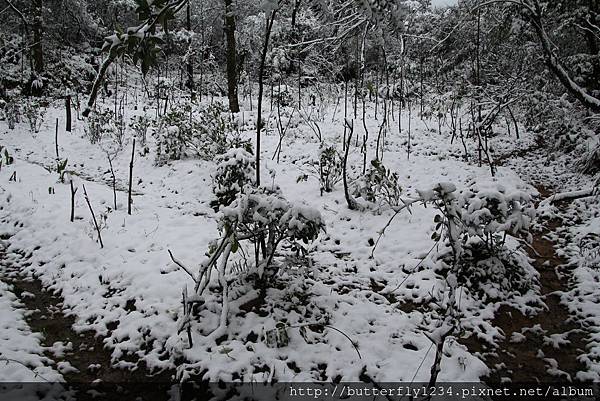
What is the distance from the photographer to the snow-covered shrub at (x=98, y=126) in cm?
940

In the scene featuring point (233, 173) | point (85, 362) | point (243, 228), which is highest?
point (233, 173)

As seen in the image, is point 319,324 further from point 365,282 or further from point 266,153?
point 266,153

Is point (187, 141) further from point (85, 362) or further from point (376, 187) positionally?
point (85, 362)

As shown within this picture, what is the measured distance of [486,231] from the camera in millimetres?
3848

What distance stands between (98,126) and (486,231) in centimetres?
925

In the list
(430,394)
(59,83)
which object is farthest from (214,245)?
(59,83)

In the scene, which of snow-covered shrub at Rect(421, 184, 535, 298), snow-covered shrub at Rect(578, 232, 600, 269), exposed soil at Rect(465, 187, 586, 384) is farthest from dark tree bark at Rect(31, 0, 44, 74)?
snow-covered shrub at Rect(578, 232, 600, 269)

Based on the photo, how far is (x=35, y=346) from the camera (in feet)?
11.0

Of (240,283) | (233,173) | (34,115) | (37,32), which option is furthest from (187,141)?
(37,32)

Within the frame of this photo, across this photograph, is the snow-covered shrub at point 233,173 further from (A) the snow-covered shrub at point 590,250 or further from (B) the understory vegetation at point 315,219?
(A) the snow-covered shrub at point 590,250

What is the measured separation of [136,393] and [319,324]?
160 centimetres

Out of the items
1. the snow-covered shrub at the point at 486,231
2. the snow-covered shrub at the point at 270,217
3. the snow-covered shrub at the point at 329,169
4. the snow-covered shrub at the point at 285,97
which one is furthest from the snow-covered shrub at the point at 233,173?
the snow-covered shrub at the point at 285,97

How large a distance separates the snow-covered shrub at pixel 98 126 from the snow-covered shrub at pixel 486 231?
8677 millimetres

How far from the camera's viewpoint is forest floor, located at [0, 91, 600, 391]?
3.12 metres
